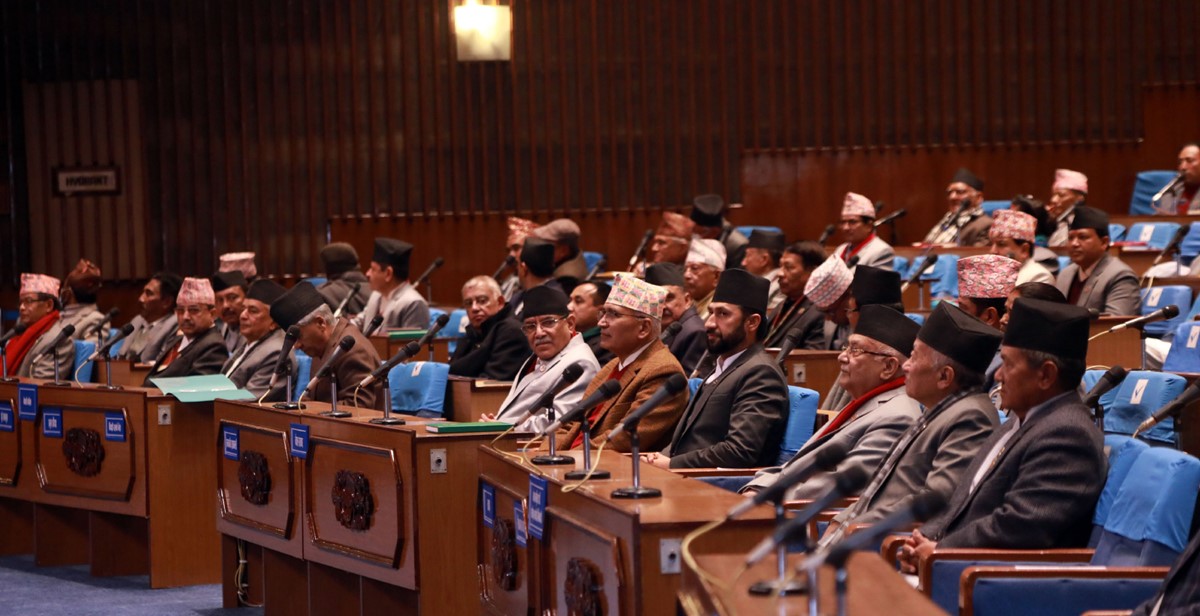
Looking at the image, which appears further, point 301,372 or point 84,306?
point 84,306

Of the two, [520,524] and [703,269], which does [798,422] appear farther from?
[703,269]

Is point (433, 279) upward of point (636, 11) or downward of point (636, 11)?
downward

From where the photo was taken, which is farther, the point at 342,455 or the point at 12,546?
the point at 12,546

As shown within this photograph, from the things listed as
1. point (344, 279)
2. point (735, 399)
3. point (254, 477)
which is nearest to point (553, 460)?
point (735, 399)

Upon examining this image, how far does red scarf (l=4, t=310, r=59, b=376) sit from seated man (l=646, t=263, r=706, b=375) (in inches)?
155

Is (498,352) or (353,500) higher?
(498,352)

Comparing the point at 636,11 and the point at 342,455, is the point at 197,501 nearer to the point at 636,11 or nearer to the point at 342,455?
the point at 342,455

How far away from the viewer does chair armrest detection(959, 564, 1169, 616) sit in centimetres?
325

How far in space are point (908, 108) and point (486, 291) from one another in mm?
5862

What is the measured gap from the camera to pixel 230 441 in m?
6.21

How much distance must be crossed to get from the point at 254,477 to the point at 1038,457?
3.39 m

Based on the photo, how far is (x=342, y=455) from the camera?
17.4ft

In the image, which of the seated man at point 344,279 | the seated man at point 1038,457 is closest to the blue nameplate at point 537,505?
the seated man at point 1038,457

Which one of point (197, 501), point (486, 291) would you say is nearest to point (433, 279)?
point (486, 291)
